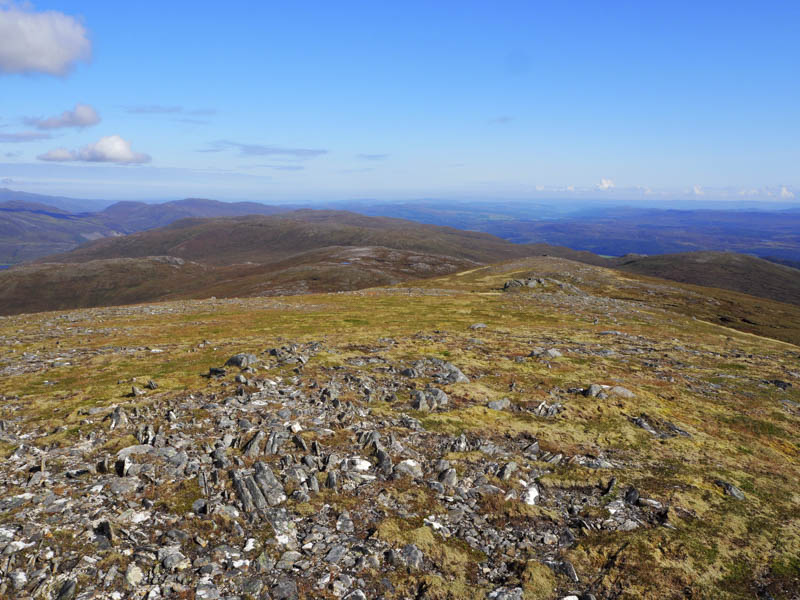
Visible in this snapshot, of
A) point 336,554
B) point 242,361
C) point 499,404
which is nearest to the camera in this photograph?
point 336,554

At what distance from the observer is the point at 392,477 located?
48.2ft

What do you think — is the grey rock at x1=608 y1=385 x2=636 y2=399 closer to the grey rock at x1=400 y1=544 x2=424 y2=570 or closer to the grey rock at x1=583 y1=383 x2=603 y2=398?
the grey rock at x1=583 y1=383 x2=603 y2=398

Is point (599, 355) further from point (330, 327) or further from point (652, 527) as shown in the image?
point (330, 327)

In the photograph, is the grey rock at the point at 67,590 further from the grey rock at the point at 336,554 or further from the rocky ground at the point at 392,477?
the grey rock at the point at 336,554

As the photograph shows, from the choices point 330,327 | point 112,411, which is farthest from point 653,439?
point 330,327

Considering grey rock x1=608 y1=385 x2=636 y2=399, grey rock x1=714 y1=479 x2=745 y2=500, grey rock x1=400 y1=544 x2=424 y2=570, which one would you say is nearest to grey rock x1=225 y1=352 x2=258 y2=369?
grey rock x1=400 y1=544 x2=424 y2=570

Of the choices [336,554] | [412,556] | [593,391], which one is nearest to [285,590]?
[336,554]

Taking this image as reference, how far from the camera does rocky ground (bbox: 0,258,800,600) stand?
1035cm

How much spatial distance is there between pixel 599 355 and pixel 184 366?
32676 millimetres

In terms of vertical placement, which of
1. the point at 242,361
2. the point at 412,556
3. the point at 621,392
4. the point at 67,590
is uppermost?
the point at 67,590

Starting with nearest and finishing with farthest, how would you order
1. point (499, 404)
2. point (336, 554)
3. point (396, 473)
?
1. point (336, 554)
2. point (396, 473)
3. point (499, 404)

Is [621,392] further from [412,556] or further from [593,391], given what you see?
[412,556]

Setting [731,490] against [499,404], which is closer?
[731,490]

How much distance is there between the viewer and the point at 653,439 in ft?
60.8
